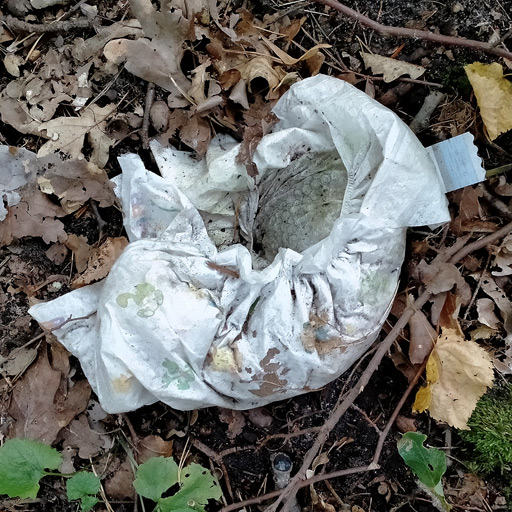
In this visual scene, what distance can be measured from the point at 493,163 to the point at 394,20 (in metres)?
0.58

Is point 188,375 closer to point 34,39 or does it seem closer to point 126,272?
point 126,272

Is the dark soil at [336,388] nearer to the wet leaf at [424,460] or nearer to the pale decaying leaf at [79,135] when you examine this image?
the pale decaying leaf at [79,135]

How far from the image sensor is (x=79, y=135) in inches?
71.3

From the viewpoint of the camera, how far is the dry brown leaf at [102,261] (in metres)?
1.72

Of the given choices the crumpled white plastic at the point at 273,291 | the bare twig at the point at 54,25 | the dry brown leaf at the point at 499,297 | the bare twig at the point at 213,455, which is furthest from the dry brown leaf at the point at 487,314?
the bare twig at the point at 54,25

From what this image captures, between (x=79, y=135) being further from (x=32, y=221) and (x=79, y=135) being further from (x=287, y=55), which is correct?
(x=287, y=55)

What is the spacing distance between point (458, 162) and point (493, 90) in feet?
0.80

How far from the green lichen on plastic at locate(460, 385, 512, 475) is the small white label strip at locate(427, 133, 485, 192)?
66 cm

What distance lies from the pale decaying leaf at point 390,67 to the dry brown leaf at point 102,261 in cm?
100

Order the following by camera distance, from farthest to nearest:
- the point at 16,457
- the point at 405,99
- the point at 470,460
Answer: the point at 405,99 → the point at 470,460 → the point at 16,457

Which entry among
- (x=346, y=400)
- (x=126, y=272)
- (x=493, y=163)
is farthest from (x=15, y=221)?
(x=493, y=163)

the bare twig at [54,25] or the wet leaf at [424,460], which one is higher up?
the bare twig at [54,25]

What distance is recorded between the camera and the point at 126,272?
1544 mm

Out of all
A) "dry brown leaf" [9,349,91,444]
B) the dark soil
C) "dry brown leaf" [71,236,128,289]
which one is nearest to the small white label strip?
the dark soil
